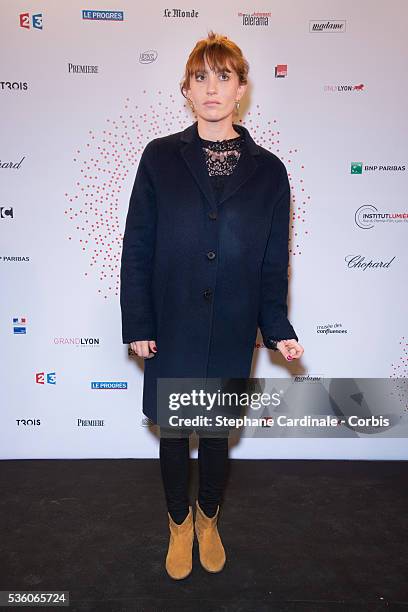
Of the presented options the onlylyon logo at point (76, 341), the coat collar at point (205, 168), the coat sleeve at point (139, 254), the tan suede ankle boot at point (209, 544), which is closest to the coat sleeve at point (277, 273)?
the coat collar at point (205, 168)

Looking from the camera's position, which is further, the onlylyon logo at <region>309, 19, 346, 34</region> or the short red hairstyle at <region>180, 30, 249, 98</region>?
the onlylyon logo at <region>309, 19, 346, 34</region>

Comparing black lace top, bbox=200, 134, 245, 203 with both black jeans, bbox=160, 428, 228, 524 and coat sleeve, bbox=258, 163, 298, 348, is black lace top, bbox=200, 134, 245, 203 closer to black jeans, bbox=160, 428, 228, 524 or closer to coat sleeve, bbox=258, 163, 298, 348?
coat sleeve, bbox=258, 163, 298, 348

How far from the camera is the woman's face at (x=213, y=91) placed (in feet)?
5.13

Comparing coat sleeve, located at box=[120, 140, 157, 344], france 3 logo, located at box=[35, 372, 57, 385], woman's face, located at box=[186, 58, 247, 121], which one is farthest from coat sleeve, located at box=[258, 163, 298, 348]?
france 3 logo, located at box=[35, 372, 57, 385]

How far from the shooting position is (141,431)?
8.38 feet

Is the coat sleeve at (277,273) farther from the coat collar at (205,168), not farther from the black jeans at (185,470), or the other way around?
Result: the black jeans at (185,470)

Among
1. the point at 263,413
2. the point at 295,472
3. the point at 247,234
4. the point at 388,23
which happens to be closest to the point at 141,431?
the point at 263,413

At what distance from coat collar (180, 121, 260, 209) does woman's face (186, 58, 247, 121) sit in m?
0.09

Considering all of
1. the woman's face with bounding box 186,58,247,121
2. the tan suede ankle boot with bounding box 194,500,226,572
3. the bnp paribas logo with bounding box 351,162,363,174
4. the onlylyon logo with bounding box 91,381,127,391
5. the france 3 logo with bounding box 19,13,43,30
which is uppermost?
the france 3 logo with bounding box 19,13,43,30

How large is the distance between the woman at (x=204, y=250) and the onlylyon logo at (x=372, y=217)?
81cm

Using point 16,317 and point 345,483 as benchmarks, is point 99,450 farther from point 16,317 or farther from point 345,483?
point 345,483

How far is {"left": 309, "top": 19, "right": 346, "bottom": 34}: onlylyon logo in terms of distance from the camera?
2.21 m

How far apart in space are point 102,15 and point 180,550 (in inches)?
84.1

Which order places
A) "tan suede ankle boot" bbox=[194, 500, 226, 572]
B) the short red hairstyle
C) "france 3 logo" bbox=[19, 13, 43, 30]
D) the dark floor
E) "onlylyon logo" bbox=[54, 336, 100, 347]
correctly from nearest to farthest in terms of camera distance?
the short red hairstyle
the dark floor
"tan suede ankle boot" bbox=[194, 500, 226, 572]
"france 3 logo" bbox=[19, 13, 43, 30]
"onlylyon logo" bbox=[54, 336, 100, 347]
